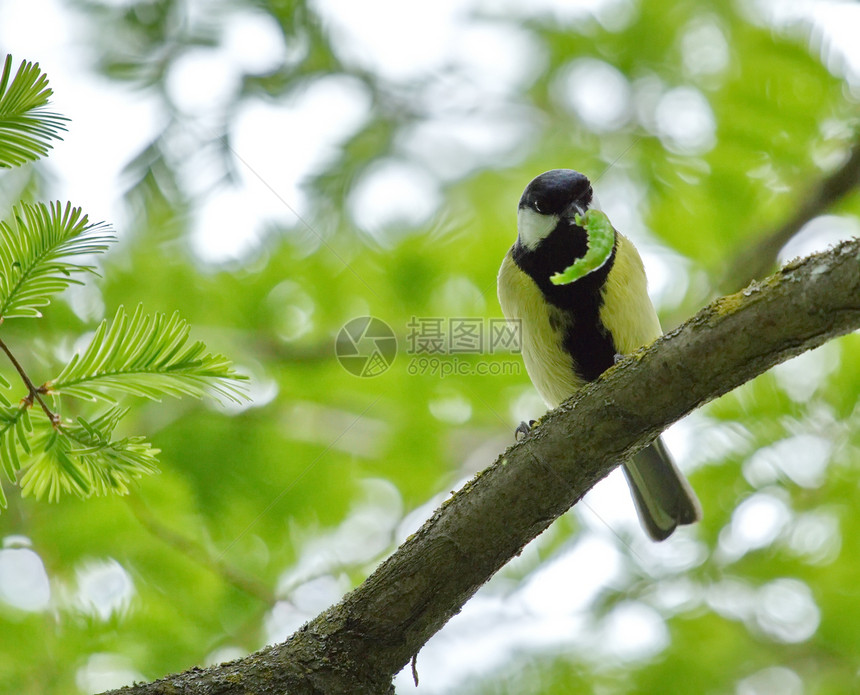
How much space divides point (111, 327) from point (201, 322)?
190 cm

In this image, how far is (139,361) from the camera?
1.28 meters

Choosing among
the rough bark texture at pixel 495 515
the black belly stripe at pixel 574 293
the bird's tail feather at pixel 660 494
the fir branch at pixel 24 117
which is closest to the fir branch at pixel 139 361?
the fir branch at pixel 24 117

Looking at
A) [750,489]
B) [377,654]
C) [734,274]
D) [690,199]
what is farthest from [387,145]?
[377,654]

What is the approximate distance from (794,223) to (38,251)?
2.96 m

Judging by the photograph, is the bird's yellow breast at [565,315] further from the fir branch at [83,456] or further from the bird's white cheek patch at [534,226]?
the fir branch at [83,456]

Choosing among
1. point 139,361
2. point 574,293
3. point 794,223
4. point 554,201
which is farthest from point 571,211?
point 139,361

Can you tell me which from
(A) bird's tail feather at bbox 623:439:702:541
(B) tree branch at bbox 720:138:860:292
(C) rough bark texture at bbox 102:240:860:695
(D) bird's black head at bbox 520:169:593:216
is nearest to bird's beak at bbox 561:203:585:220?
(D) bird's black head at bbox 520:169:593:216

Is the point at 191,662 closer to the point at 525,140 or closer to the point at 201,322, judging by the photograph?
the point at 201,322

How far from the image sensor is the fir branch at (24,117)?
Answer: 1174 mm

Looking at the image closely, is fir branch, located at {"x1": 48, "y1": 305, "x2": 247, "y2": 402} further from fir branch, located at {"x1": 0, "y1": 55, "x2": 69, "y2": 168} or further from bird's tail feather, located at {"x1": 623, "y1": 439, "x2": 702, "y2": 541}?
bird's tail feather, located at {"x1": 623, "y1": 439, "x2": 702, "y2": 541}

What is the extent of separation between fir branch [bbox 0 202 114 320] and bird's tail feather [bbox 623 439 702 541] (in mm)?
2465

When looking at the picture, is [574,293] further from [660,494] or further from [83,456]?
[83,456]

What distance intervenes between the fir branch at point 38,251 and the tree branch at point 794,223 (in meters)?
2.73

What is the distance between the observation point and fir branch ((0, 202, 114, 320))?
3.94 feet
